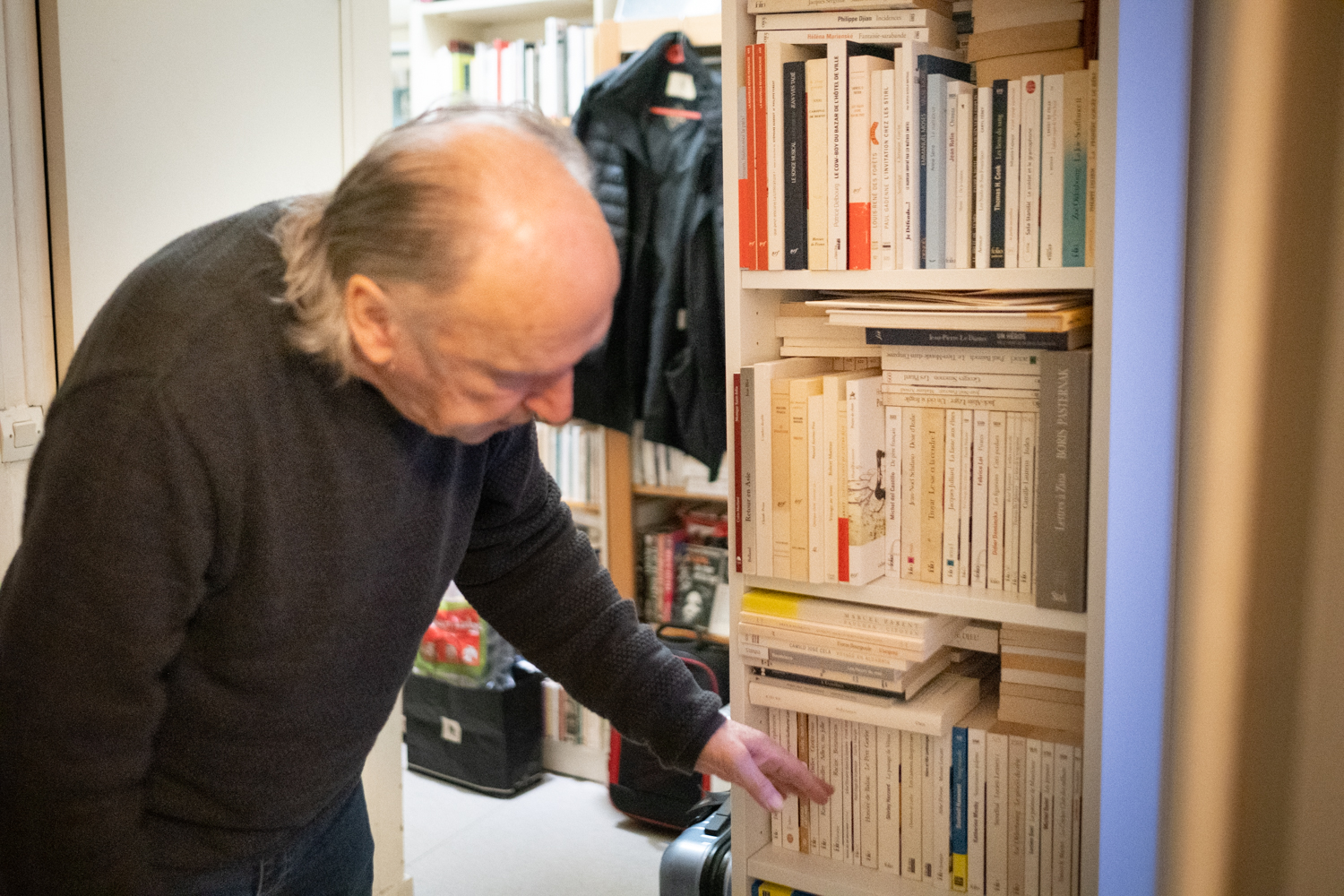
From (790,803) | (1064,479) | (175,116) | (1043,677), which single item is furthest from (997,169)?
(175,116)

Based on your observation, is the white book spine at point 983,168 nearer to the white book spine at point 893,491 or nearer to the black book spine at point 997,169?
the black book spine at point 997,169

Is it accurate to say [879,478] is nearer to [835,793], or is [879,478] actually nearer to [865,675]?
[865,675]

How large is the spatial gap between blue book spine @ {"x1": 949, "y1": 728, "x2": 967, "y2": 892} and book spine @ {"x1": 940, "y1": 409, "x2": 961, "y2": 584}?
0.67 feet

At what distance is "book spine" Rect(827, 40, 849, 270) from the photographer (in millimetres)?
1316

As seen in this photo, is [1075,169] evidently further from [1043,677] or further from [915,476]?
[1043,677]

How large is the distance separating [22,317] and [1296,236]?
1702mm

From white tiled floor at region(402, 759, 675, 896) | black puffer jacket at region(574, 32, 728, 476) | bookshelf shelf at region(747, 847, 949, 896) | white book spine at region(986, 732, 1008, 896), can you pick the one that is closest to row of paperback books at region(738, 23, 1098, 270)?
white book spine at region(986, 732, 1008, 896)

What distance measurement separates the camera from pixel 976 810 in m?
1.41

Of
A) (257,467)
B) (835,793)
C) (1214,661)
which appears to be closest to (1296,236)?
(1214,661)

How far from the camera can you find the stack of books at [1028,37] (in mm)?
1279

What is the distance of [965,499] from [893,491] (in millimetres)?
88

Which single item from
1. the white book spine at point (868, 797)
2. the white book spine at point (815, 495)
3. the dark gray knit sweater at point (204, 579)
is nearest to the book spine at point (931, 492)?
the white book spine at point (815, 495)

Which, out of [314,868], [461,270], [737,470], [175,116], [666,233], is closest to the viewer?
[461,270]

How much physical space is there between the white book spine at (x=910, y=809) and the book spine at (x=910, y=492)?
218 mm
